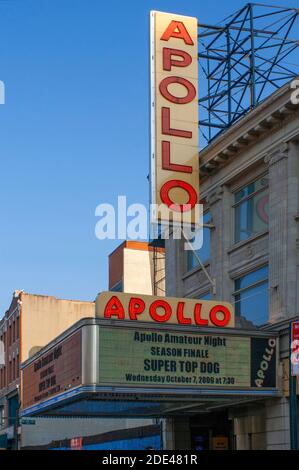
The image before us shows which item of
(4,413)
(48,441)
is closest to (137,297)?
(48,441)

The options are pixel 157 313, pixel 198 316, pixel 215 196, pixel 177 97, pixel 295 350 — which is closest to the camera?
pixel 295 350

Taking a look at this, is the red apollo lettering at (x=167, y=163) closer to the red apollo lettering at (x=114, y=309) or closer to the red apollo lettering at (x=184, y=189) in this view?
the red apollo lettering at (x=184, y=189)

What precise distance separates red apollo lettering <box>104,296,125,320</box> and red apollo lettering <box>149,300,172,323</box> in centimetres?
101

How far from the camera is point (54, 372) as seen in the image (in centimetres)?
2769

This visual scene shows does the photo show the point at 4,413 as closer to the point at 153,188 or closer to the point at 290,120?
the point at 153,188

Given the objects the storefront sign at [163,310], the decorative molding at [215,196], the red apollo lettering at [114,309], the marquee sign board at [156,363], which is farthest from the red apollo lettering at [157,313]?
the decorative molding at [215,196]

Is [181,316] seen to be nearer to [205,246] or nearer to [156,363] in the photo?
[156,363]

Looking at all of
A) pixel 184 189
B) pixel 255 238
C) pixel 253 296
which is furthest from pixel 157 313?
pixel 184 189

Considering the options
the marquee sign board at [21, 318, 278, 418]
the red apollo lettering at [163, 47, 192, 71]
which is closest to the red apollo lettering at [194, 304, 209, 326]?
the marquee sign board at [21, 318, 278, 418]

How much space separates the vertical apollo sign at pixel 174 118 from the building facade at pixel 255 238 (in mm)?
1327

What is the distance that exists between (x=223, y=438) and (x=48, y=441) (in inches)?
1320

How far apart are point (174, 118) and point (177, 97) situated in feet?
2.83

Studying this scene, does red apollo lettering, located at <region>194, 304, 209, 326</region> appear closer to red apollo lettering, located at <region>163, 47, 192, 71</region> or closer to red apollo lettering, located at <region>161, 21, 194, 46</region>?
red apollo lettering, located at <region>163, 47, 192, 71</region>
